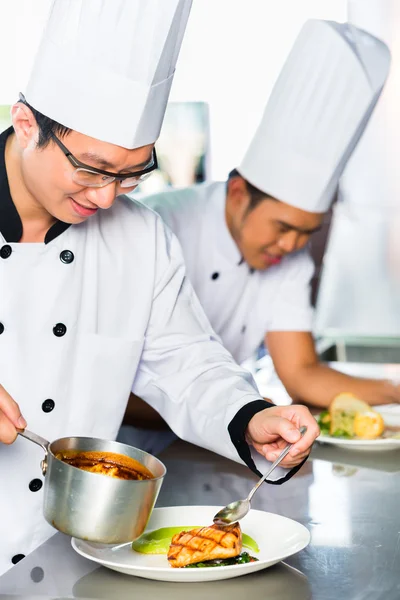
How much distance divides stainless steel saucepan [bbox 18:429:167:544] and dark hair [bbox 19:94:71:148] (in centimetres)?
66

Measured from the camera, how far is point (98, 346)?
199 centimetres

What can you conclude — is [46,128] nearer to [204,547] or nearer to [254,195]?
[204,547]

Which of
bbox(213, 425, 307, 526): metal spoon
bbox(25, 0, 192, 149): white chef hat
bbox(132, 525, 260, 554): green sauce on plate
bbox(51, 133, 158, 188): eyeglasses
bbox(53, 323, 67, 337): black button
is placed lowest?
bbox(132, 525, 260, 554): green sauce on plate

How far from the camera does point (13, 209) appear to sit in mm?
1863

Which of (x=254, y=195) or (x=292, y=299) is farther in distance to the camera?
(x=292, y=299)

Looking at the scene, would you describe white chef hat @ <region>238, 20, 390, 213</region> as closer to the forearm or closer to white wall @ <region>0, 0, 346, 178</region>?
the forearm

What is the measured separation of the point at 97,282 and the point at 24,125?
1.35 feet

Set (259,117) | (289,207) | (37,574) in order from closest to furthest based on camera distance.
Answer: (37,574)
(289,207)
(259,117)

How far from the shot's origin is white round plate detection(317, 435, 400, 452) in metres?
2.26

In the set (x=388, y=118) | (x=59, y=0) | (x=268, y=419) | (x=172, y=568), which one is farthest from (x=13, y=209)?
(x=388, y=118)

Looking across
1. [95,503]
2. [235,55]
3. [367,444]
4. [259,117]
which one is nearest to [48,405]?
[95,503]

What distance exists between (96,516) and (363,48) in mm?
1971

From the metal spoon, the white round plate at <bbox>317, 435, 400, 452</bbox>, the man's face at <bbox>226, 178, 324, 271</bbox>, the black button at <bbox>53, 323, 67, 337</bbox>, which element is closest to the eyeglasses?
the black button at <bbox>53, 323, 67, 337</bbox>

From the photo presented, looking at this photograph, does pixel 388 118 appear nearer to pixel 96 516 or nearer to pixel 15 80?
pixel 15 80
